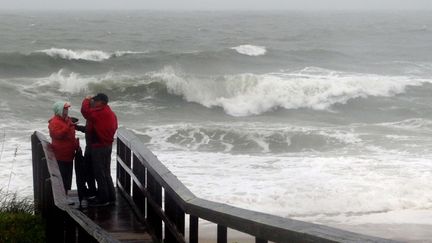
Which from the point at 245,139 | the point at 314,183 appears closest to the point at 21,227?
the point at 314,183

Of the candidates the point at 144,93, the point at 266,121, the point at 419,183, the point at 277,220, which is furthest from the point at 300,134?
the point at 277,220

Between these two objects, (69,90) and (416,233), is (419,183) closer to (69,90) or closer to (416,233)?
(416,233)

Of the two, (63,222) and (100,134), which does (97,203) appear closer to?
(100,134)

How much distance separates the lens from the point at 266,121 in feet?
82.6

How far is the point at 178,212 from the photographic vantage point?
4758 millimetres

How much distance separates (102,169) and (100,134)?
0.39m

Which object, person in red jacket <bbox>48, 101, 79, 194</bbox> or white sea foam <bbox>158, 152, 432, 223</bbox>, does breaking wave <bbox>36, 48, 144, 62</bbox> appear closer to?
white sea foam <bbox>158, 152, 432, 223</bbox>

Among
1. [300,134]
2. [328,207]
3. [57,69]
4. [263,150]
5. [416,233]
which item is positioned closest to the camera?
[416,233]

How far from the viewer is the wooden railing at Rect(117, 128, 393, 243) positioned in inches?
132

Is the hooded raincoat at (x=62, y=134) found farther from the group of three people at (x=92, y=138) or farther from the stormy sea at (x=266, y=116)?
the stormy sea at (x=266, y=116)

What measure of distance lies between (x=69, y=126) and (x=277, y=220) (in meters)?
3.93

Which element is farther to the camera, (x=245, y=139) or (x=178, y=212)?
(x=245, y=139)

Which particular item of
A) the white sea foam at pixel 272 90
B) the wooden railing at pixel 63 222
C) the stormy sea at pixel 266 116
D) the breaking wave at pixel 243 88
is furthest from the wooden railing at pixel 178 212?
the breaking wave at pixel 243 88

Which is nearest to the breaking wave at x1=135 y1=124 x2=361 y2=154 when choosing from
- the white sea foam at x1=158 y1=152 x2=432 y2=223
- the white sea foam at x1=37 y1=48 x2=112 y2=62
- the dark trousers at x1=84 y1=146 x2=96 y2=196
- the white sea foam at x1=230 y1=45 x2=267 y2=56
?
the white sea foam at x1=158 y1=152 x2=432 y2=223
